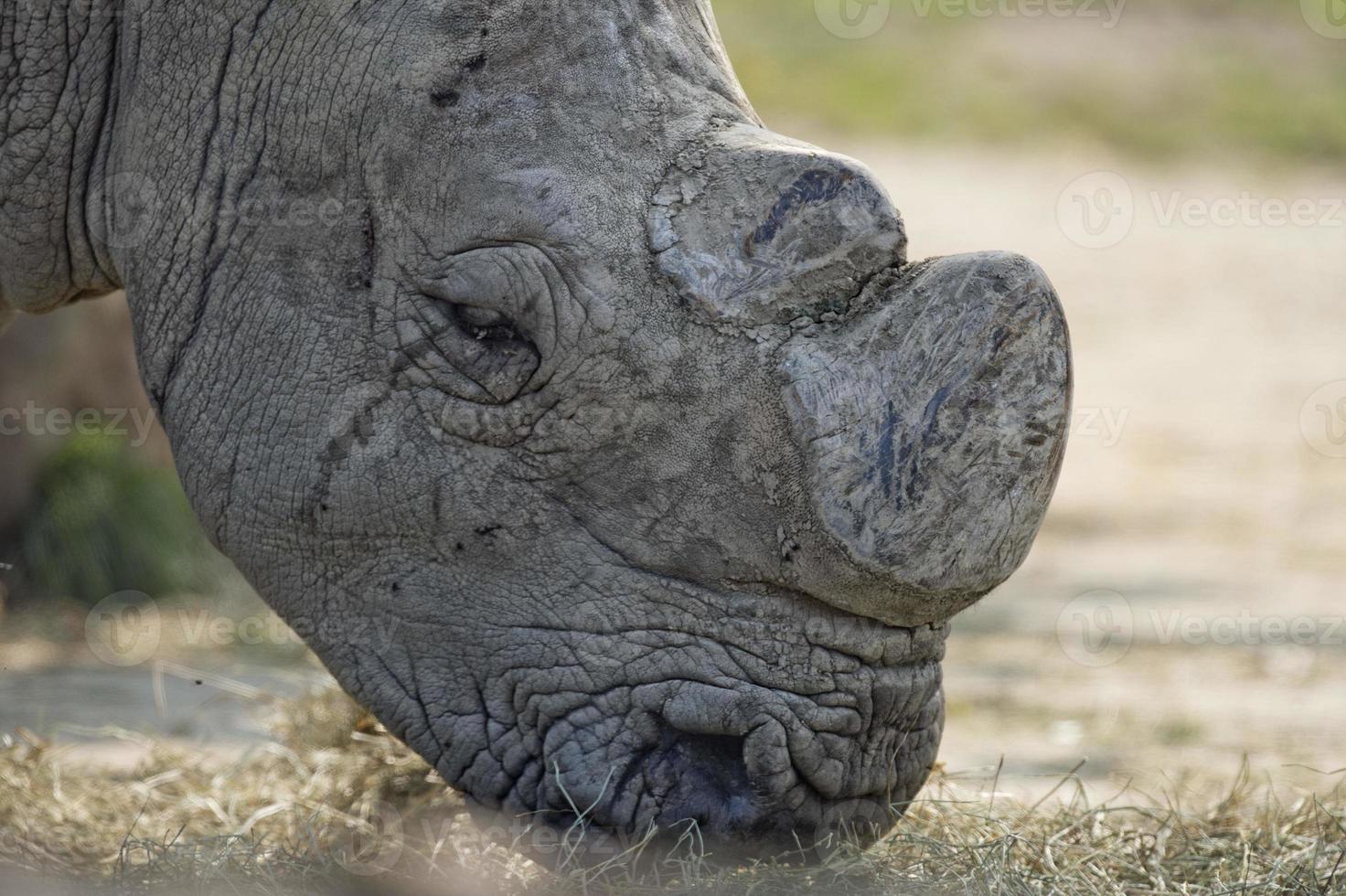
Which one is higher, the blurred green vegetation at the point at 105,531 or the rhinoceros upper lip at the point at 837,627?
the rhinoceros upper lip at the point at 837,627

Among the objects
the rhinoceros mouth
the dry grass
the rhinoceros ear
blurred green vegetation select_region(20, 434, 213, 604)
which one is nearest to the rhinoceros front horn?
the rhinoceros ear

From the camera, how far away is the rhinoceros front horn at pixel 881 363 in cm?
266

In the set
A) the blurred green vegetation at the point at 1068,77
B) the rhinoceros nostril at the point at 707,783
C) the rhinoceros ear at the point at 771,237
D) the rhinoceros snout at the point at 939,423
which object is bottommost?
the rhinoceros nostril at the point at 707,783

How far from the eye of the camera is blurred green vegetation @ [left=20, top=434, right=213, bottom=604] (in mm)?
6996

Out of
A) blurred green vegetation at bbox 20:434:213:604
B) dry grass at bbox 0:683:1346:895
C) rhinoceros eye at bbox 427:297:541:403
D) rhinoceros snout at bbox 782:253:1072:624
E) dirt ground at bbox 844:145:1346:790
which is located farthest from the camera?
blurred green vegetation at bbox 20:434:213:604

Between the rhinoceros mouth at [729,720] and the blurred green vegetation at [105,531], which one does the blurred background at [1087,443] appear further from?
the rhinoceros mouth at [729,720]

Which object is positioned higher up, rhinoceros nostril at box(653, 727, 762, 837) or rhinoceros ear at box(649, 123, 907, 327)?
rhinoceros ear at box(649, 123, 907, 327)

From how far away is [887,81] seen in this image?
20531 millimetres

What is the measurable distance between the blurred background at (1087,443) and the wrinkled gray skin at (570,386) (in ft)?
3.56

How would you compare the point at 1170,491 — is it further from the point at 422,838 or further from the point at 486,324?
the point at 486,324

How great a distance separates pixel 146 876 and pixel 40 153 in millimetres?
1361

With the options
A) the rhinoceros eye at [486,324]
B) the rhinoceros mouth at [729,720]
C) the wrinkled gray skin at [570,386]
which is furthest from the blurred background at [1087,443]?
the rhinoceros eye at [486,324]

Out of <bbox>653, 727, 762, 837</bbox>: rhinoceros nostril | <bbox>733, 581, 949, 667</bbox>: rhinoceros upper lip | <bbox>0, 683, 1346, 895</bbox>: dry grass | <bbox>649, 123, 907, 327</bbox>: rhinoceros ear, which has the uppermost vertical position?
<bbox>649, 123, 907, 327</bbox>: rhinoceros ear

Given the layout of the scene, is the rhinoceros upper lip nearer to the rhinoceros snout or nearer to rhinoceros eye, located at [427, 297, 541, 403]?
the rhinoceros snout
